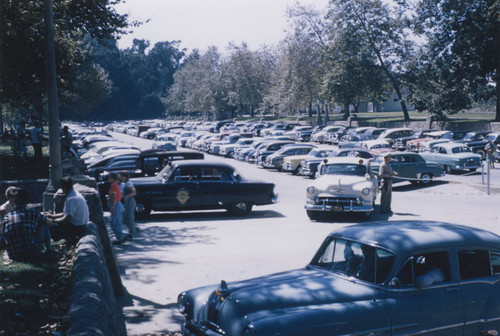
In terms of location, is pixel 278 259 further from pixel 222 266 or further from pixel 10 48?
pixel 10 48

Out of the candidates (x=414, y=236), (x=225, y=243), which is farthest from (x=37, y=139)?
(x=414, y=236)

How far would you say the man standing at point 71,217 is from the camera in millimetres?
9148

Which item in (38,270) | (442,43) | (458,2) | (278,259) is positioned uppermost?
(458,2)

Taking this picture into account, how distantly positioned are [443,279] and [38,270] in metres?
5.43

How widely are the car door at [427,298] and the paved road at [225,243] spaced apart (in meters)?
3.18

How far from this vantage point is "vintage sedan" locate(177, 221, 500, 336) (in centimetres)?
519

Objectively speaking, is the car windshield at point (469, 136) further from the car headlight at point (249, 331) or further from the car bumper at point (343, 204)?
the car headlight at point (249, 331)

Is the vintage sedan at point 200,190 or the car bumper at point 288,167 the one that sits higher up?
the vintage sedan at point 200,190

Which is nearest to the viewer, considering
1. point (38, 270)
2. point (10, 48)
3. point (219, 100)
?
point (38, 270)

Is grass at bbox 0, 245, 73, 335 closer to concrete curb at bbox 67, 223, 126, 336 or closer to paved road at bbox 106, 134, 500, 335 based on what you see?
concrete curb at bbox 67, 223, 126, 336

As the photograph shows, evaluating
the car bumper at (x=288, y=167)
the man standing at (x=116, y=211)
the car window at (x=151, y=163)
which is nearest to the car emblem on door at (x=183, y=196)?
the man standing at (x=116, y=211)

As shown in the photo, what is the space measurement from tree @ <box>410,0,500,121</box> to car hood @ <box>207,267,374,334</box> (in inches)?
1920

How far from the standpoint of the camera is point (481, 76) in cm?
5231

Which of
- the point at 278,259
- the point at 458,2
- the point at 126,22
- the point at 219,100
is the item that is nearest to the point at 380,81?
the point at 458,2
